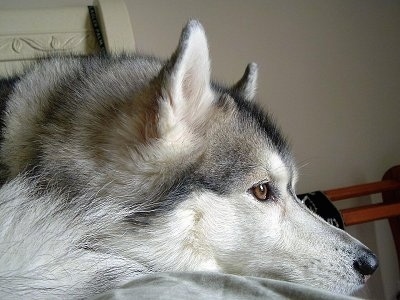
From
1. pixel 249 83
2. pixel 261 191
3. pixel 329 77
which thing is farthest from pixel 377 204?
pixel 261 191

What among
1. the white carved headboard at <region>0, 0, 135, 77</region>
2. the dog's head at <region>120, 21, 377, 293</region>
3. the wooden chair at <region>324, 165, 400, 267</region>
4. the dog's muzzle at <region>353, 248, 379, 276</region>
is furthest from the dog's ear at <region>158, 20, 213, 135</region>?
the wooden chair at <region>324, 165, 400, 267</region>

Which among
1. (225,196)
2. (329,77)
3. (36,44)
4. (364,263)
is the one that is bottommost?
(364,263)

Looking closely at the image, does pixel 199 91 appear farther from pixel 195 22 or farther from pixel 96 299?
pixel 96 299

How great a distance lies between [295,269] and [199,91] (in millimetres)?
379

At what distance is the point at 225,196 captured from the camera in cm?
82

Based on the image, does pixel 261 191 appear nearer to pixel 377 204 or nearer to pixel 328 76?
pixel 377 204

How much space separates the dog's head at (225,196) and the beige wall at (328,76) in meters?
1.33

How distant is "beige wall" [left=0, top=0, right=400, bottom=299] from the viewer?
2203 mm

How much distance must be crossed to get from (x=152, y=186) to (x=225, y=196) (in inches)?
5.3

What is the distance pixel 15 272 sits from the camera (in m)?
0.63

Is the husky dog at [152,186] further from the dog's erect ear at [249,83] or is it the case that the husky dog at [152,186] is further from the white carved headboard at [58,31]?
the white carved headboard at [58,31]

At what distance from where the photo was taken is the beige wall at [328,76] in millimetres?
2203

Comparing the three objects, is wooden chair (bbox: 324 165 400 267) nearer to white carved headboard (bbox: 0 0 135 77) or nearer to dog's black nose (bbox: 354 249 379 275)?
dog's black nose (bbox: 354 249 379 275)

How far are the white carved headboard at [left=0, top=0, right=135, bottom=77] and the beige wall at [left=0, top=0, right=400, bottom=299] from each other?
0.57m
